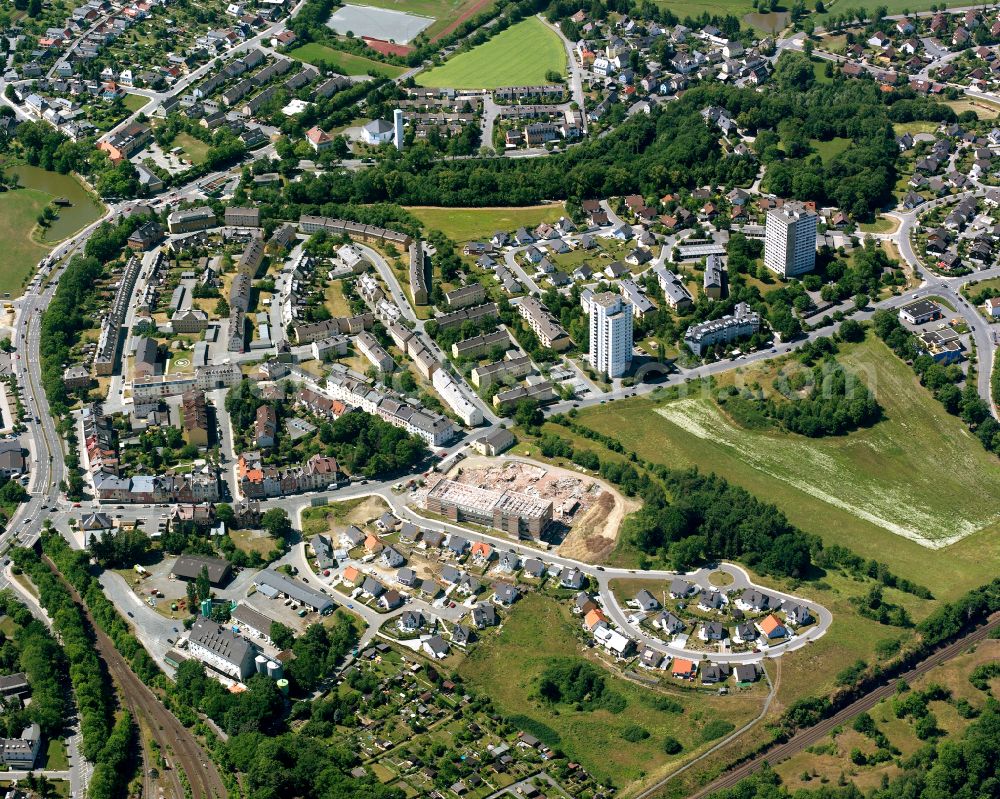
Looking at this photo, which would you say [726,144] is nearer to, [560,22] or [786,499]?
[560,22]

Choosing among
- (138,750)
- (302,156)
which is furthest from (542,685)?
(302,156)

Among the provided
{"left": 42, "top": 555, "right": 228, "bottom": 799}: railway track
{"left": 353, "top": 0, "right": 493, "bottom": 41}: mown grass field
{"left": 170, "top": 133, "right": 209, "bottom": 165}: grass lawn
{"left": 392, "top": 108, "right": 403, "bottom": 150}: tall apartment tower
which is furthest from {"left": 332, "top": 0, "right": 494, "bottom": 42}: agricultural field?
{"left": 42, "top": 555, "right": 228, "bottom": 799}: railway track

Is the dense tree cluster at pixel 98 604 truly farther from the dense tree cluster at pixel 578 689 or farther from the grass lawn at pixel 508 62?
the grass lawn at pixel 508 62

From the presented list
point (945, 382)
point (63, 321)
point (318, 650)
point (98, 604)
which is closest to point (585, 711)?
point (318, 650)

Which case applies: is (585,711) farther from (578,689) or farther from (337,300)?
(337,300)

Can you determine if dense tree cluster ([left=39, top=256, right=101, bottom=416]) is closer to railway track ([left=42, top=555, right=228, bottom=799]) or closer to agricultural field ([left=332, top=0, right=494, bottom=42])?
railway track ([left=42, top=555, right=228, bottom=799])

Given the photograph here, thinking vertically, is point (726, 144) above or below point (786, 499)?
above

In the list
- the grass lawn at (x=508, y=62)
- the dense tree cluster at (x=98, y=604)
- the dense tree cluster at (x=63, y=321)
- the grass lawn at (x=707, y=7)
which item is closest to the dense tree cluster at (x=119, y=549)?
the dense tree cluster at (x=98, y=604)
